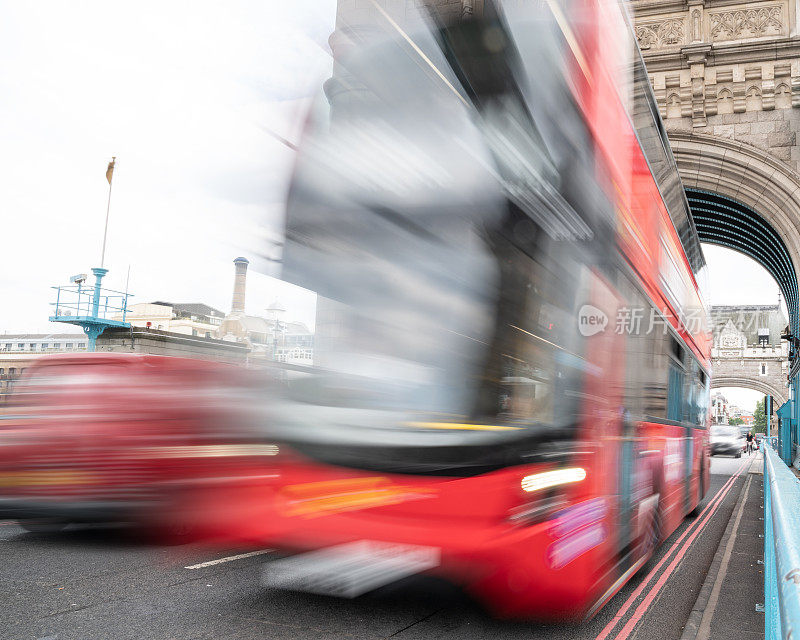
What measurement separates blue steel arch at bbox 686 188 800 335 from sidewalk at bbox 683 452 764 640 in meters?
10.9

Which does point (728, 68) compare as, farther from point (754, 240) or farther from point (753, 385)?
point (753, 385)

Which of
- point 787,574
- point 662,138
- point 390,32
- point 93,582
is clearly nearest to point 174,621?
point 93,582

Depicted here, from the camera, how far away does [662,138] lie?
6277mm

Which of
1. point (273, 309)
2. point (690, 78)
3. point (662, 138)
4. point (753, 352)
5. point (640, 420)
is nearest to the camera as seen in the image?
point (273, 309)

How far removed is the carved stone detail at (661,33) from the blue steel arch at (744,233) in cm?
362

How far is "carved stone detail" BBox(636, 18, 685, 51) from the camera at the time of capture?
51.4ft

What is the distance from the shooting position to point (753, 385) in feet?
200

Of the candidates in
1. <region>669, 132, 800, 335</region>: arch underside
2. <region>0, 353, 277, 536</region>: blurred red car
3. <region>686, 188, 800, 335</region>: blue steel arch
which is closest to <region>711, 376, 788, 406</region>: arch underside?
<region>686, 188, 800, 335</region>: blue steel arch

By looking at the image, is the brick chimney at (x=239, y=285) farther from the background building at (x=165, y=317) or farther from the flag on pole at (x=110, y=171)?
the flag on pole at (x=110, y=171)

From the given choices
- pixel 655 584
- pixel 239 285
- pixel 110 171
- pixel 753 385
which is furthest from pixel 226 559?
pixel 753 385

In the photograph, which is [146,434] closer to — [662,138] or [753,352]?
[662,138]

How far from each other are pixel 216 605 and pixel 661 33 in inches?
650

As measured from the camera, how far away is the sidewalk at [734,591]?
4.09m

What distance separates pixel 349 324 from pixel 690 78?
589 inches
